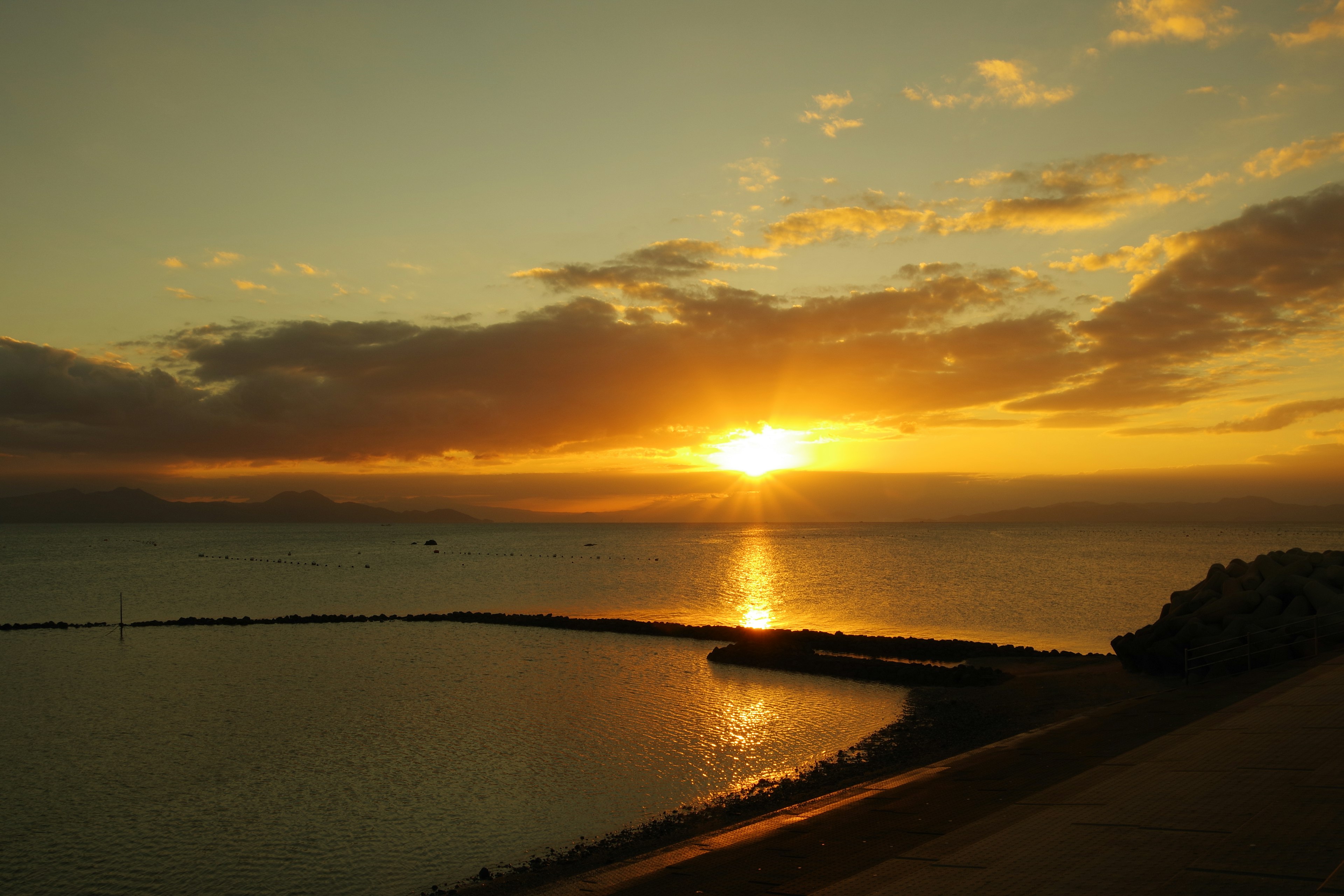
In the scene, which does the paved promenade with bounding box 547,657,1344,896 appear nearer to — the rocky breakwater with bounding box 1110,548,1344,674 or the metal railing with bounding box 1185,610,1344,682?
the metal railing with bounding box 1185,610,1344,682

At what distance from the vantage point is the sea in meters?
14.2

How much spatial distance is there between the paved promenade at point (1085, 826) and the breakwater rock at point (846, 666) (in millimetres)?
10942

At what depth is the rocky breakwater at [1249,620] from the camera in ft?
74.4

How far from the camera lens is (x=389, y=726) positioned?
2284 centimetres

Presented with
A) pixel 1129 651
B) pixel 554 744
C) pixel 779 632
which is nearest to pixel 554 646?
pixel 779 632

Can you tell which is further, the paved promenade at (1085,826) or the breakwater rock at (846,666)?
the breakwater rock at (846,666)

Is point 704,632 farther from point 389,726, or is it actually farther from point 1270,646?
point 1270,646

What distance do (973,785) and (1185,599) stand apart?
19784 millimetres

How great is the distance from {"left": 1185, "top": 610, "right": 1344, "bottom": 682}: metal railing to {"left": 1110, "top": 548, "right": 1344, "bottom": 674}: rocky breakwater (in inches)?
0.9

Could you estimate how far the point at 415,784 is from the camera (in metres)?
17.5

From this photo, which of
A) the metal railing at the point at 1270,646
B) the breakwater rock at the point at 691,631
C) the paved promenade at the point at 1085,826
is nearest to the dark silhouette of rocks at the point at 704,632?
the breakwater rock at the point at 691,631

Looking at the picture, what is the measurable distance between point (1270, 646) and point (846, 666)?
46.4ft

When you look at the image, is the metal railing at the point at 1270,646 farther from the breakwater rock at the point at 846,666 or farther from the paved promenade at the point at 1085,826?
the breakwater rock at the point at 846,666

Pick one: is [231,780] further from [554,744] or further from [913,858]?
[913,858]
